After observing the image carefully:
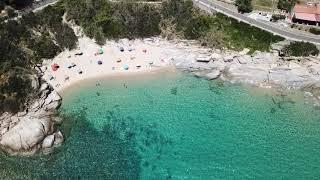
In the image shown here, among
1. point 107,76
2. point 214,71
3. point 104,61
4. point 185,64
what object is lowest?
point 107,76

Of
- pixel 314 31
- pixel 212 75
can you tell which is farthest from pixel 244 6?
pixel 212 75

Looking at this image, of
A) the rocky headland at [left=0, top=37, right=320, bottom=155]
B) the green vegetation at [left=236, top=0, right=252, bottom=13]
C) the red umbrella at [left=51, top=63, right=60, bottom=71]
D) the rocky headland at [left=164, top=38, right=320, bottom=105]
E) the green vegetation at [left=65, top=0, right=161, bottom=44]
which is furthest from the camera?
the green vegetation at [left=236, top=0, right=252, bottom=13]

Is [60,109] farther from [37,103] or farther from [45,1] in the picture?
[45,1]

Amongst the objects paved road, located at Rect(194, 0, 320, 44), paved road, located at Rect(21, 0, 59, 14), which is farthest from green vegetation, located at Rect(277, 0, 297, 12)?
paved road, located at Rect(21, 0, 59, 14)

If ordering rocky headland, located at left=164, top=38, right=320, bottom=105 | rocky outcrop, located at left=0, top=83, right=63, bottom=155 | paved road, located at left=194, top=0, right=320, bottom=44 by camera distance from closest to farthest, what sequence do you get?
1. rocky outcrop, located at left=0, top=83, right=63, bottom=155
2. rocky headland, located at left=164, top=38, right=320, bottom=105
3. paved road, located at left=194, top=0, right=320, bottom=44

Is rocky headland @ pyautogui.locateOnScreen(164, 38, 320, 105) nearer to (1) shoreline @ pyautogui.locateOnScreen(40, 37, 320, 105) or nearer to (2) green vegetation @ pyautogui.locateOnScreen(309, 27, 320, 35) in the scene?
(1) shoreline @ pyautogui.locateOnScreen(40, 37, 320, 105)

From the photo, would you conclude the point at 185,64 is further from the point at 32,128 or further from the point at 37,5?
the point at 37,5

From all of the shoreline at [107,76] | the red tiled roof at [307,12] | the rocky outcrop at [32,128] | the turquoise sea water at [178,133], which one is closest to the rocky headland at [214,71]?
the rocky outcrop at [32,128]
